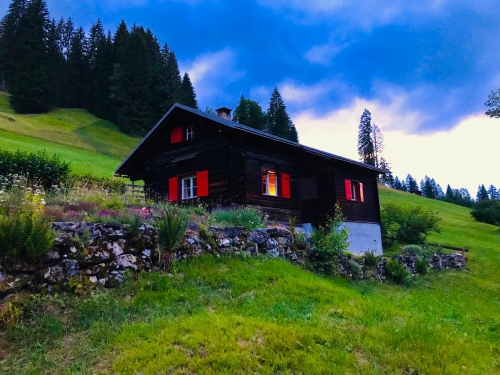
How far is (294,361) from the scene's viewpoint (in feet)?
16.5

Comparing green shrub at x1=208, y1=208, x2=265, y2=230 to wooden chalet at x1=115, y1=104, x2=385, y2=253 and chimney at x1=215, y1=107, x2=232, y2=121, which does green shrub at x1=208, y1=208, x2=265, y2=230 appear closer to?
wooden chalet at x1=115, y1=104, x2=385, y2=253

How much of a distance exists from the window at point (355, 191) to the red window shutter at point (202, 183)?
8540mm

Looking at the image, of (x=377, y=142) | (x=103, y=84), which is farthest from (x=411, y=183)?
(x=103, y=84)

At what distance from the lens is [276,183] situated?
63.7 ft

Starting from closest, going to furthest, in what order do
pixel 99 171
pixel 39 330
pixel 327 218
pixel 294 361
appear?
pixel 294 361
pixel 39 330
pixel 327 218
pixel 99 171

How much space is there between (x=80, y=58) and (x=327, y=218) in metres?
70.0

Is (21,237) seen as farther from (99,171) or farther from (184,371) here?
(99,171)

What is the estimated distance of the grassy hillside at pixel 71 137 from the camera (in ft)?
119

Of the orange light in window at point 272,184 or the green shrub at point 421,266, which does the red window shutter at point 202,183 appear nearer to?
the orange light in window at point 272,184

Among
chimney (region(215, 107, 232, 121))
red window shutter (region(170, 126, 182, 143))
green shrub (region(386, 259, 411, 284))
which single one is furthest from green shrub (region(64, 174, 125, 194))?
green shrub (region(386, 259, 411, 284))

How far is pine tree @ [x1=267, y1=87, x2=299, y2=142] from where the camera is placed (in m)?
68.1

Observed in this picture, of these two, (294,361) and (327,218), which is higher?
(327,218)

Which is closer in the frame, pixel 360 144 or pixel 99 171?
pixel 99 171

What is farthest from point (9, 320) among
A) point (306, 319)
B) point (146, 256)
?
point (306, 319)
